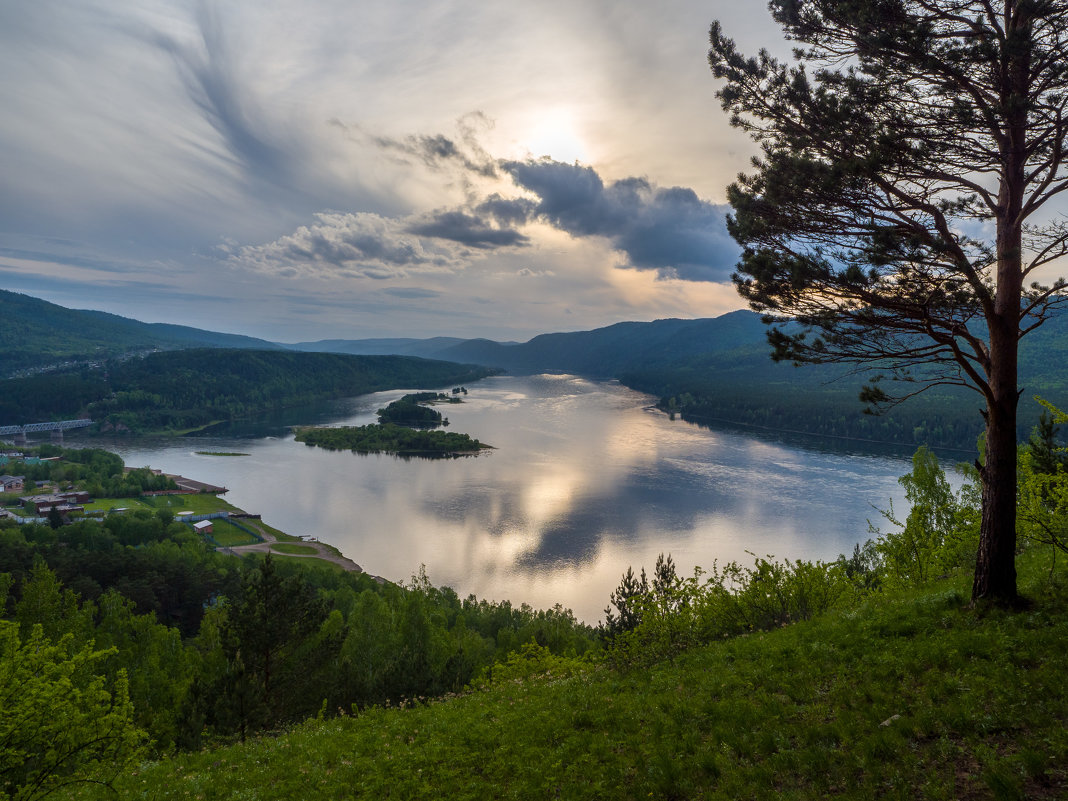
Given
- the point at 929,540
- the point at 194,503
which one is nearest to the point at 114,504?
the point at 194,503

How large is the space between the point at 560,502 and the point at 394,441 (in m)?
55.2

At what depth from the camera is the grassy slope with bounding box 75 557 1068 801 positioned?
21.3 ft

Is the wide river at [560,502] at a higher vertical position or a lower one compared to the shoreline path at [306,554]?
higher

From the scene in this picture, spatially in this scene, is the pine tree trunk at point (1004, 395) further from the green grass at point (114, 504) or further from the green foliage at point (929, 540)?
the green grass at point (114, 504)

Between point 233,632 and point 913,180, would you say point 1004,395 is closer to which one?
point 913,180

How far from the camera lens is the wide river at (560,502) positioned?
173 ft

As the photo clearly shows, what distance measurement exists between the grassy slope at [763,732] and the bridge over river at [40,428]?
6540 inches

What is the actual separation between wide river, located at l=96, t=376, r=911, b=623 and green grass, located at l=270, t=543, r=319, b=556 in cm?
348

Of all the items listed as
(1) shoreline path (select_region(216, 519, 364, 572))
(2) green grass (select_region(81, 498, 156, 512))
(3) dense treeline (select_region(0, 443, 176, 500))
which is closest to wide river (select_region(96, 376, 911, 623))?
(1) shoreline path (select_region(216, 519, 364, 572))

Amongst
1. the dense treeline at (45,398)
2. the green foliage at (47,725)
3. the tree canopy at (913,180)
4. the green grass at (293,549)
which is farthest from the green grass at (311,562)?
the dense treeline at (45,398)

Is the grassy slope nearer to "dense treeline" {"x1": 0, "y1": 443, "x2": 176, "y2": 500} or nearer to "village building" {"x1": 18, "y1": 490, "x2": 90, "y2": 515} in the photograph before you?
"village building" {"x1": 18, "y1": 490, "x2": 90, "y2": 515}

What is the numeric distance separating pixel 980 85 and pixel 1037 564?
950 cm

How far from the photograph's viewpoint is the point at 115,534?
195 feet

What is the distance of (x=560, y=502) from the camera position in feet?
235
